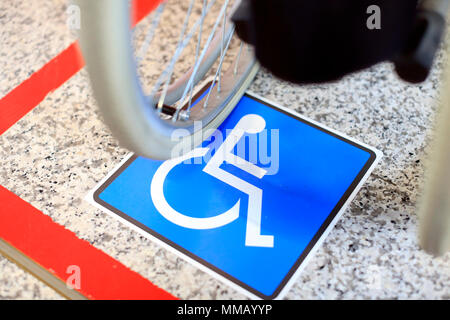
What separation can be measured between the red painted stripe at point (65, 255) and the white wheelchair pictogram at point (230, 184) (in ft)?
0.48

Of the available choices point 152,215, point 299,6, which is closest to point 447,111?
point 299,6

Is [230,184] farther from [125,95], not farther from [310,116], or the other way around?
[125,95]

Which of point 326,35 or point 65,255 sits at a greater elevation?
point 326,35

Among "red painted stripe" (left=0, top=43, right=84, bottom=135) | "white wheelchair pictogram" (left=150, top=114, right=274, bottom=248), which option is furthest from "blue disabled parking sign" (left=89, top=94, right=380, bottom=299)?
"red painted stripe" (left=0, top=43, right=84, bottom=135)

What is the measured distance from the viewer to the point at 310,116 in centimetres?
118

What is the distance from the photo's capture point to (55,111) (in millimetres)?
1204

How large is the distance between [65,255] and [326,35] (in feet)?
A: 2.15

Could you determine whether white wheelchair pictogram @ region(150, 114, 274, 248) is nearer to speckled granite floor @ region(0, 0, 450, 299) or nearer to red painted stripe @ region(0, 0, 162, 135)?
speckled granite floor @ region(0, 0, 450, 299)

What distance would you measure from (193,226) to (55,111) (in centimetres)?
47

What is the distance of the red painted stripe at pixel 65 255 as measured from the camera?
926mm

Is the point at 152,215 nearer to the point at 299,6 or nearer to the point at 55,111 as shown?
the point at 55,111

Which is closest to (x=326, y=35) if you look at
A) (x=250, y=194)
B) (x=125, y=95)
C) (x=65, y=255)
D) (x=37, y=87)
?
(x=125, y=95)

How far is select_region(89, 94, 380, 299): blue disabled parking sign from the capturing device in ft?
3.14

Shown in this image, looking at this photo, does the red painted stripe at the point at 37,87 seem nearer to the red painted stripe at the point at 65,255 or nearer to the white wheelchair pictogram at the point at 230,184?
the red painted stripe at the point at 65,255
